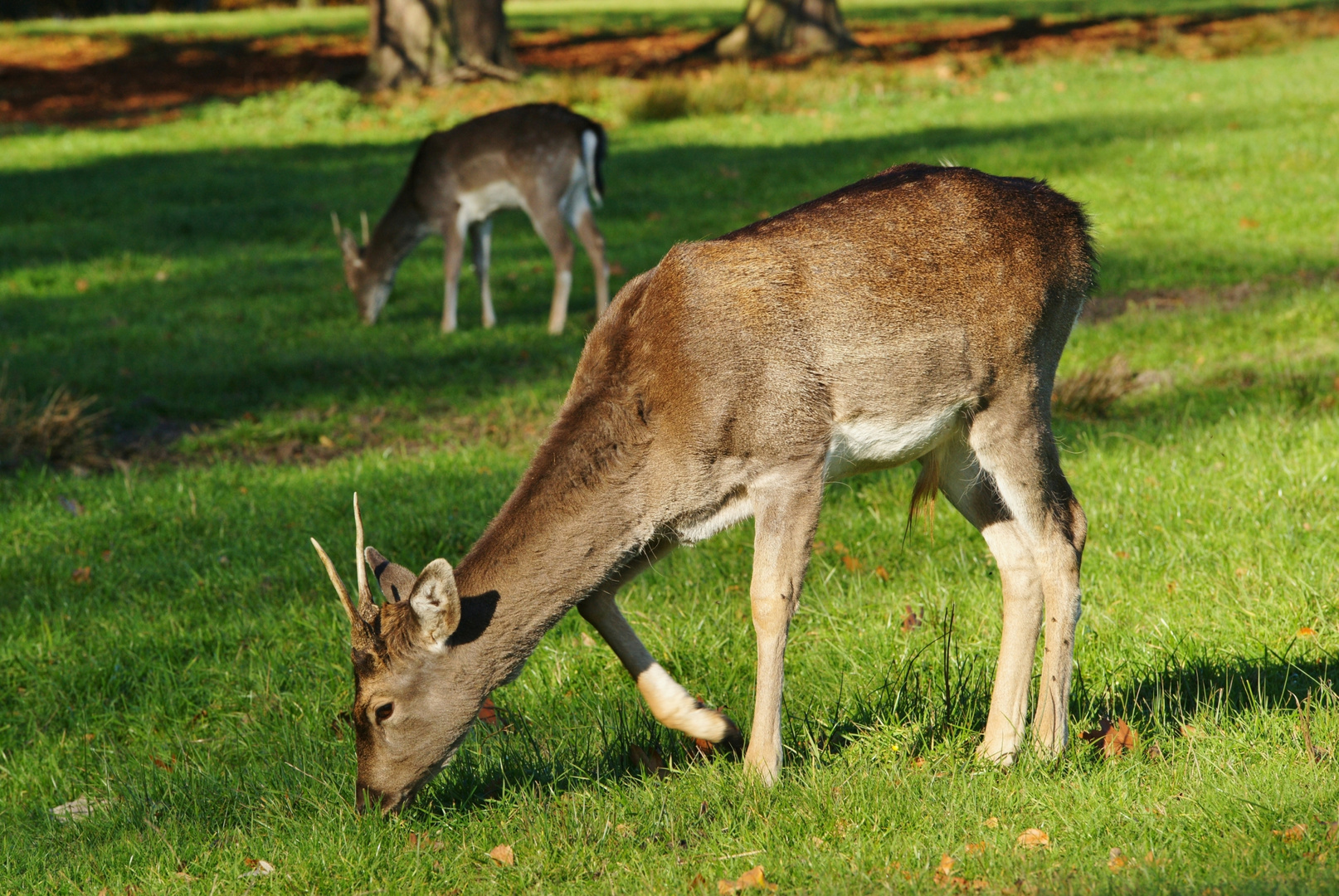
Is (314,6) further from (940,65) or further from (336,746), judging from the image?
(336,746)

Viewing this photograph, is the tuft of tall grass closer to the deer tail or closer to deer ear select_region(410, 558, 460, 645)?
deer ear select_region(410, 558, 460, 645)

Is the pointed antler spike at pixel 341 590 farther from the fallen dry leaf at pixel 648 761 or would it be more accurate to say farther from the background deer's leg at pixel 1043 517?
the background deer's leg at pixel 1043 517

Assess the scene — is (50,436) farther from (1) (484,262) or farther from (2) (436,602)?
(2) (436,602)

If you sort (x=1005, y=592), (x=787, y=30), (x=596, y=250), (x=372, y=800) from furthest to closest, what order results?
(x=787, y=30)
(x=596, y=250)
(x=1005, y=592)
(x=372, y=800)

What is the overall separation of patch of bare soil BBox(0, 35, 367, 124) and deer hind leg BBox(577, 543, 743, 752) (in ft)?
74.7

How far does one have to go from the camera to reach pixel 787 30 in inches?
1065

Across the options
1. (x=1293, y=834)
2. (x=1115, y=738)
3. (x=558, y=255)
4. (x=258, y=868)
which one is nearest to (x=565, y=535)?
(x=258, y=868)

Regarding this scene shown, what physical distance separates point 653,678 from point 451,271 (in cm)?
862

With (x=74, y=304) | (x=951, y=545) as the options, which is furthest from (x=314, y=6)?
(x=951, y=545)

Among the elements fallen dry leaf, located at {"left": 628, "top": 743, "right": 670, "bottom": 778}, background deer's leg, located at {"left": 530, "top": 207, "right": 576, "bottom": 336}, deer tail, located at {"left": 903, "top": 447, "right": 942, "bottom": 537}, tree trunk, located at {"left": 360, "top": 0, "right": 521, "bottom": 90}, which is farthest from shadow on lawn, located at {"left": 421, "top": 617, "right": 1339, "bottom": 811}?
tree trunk, located at {"left": 360, "top": 0, "right": 521, "bottom": 90}

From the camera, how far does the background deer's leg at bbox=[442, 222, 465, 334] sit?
39.3ft

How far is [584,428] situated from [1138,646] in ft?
7.85

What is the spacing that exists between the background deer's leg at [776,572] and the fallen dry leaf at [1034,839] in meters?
0.76

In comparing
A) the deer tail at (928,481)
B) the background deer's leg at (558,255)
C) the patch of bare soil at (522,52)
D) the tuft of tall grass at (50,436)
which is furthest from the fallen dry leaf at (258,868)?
the patch of bare soil at (522,52)
